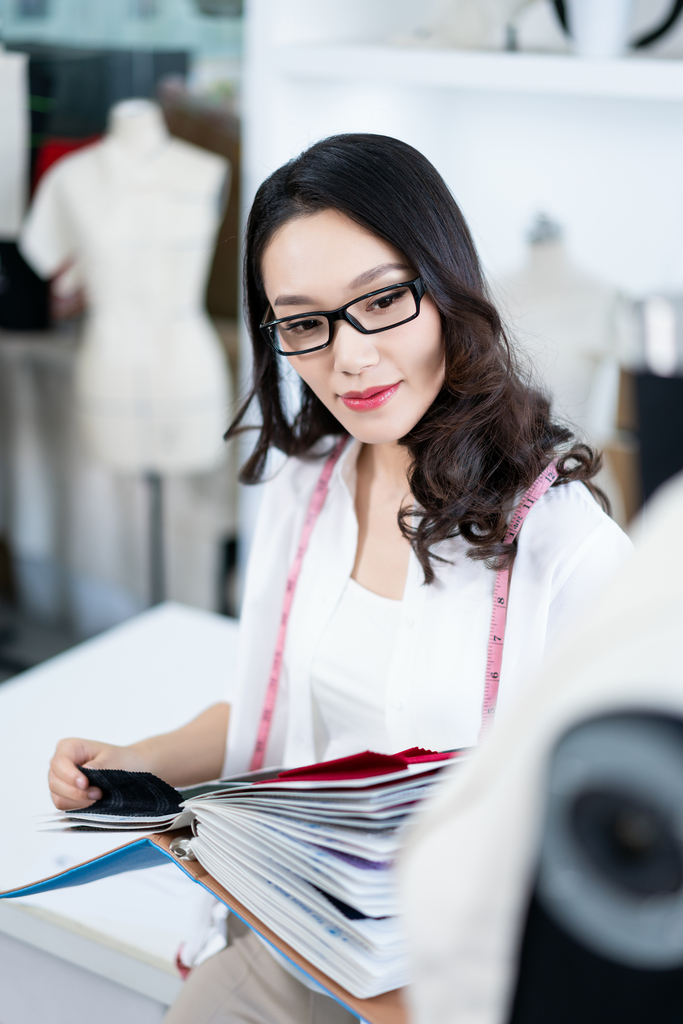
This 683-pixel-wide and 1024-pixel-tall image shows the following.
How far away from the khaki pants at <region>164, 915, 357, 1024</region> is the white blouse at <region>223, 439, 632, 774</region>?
0.27 metres

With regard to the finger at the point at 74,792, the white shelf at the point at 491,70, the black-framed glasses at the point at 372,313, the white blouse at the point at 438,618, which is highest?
the white shelf at the point at 491,70

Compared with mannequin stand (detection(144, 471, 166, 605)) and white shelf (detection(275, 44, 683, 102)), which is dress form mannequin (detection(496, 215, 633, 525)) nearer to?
white shelf (detection(275, 44, 683, 102))

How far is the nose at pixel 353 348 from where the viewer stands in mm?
977

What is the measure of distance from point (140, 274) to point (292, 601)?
4.70 feet

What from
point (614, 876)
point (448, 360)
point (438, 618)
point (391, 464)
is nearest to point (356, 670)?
point (438, 618)

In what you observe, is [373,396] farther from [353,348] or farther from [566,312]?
[566,312]

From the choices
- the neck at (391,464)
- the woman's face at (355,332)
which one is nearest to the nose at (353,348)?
the woman's face at (355,332)

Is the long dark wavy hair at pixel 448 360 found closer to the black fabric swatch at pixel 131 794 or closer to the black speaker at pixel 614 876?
the black fabric swatch at pixel 131 794

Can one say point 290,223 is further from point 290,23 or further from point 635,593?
point 290,23

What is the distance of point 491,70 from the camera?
180 cm

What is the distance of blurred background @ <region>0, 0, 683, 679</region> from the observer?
6.66ft

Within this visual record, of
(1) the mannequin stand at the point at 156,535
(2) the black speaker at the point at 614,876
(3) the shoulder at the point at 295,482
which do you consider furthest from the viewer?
(1) the mannequin stand at the point at 156,535

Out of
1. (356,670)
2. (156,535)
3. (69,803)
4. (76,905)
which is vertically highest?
(356,670)

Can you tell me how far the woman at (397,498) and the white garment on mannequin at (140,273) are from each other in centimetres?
128
